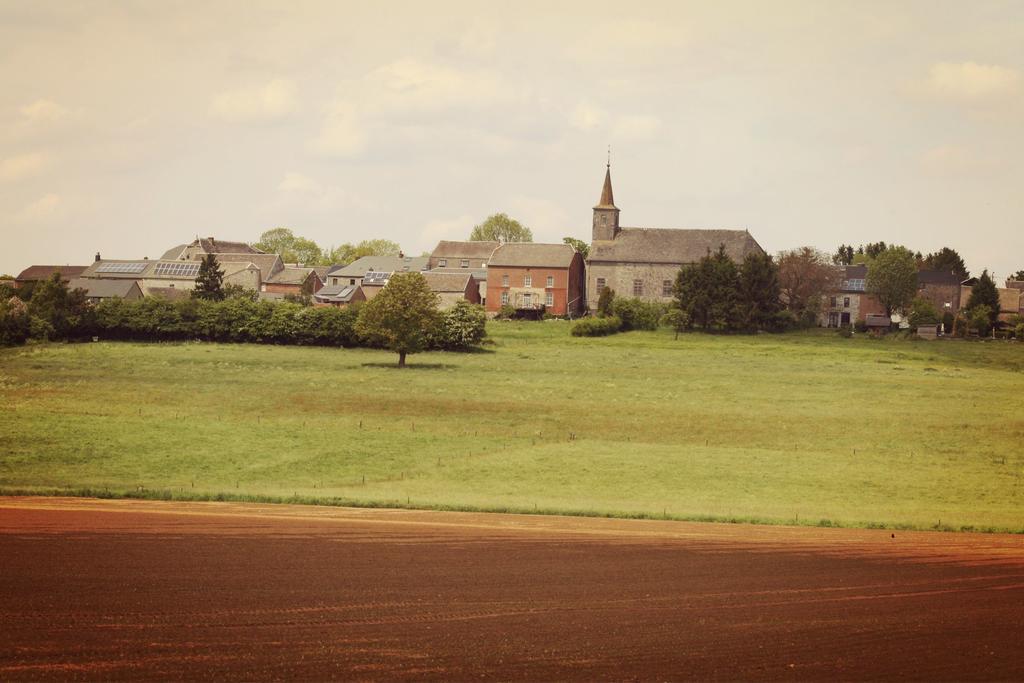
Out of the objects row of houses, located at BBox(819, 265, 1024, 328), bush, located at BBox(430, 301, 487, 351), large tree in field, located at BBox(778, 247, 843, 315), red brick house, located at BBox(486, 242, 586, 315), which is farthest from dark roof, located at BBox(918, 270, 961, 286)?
bush, located at BBox(430, 301, 487, 351)

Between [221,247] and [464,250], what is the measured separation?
3510 centimetres

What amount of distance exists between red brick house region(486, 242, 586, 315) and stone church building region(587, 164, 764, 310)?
11.8 feet

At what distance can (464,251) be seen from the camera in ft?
414

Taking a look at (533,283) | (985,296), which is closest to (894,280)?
(985,296)

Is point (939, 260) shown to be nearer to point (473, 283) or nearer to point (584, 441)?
point (473, 283)

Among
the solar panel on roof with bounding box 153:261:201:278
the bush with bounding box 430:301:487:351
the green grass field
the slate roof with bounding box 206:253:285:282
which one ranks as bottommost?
the green grass field

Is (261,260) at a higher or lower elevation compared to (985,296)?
higher

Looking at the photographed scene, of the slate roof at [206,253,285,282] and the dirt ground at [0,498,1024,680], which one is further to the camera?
the slate roof at [206,253,285,282]

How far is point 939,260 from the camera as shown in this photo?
5758 inches

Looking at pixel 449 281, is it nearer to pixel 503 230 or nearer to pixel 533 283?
pixel 533 283

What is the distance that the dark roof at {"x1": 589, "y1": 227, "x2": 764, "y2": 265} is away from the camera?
102688 millimetres

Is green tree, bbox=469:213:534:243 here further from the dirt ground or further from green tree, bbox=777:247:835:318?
the dirt ground

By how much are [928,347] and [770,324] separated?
594 inches

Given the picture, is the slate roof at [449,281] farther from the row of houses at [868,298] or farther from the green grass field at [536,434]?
the green grass field at [536,434]
